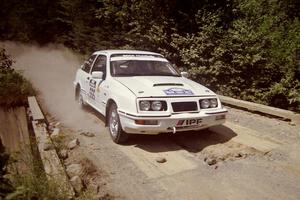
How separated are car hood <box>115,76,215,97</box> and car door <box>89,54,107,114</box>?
1.93ft

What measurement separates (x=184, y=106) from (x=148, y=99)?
68 cm

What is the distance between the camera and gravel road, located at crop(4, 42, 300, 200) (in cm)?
494

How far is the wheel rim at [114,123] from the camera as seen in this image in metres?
6.83

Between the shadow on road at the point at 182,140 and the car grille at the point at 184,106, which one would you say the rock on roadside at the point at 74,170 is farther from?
the car grille at the point at 184,106

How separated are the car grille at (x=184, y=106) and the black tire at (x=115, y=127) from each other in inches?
44.5

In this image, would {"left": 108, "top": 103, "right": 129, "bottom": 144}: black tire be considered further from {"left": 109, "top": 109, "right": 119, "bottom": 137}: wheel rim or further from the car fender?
the car fender

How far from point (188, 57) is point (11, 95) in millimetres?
6274

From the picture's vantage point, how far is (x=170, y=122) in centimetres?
620

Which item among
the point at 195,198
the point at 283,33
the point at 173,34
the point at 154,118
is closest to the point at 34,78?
the point at 173,34

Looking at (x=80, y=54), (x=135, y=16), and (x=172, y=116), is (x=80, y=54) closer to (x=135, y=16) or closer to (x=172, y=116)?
(x=135, y=16)

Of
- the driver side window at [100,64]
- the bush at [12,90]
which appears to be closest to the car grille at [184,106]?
the driver side window at [100,64]

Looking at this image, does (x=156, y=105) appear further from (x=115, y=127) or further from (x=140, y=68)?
(x=140, y=68)

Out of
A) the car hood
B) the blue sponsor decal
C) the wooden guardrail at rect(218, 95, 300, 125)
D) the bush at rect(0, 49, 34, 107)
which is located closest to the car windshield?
the car hood

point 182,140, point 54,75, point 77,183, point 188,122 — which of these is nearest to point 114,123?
point 182,140
